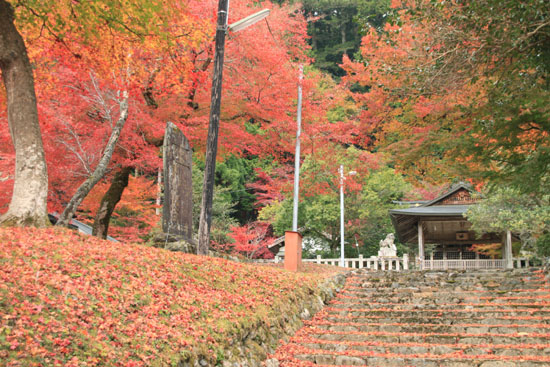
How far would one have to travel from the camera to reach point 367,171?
28.4 metres

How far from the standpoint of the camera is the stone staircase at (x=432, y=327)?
22.5ft

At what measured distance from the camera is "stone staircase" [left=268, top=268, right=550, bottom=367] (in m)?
6.84

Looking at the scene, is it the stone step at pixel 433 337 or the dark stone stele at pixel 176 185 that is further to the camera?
the dark stone stele at pixel 176 185

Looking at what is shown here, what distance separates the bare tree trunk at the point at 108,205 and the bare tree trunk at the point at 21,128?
4464 mm

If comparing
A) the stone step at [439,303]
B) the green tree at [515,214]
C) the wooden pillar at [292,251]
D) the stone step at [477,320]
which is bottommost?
the stone step at [477,320]

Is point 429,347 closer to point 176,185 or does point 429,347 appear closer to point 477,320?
point 477,320

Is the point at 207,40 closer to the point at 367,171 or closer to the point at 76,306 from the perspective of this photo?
the point at 76,306

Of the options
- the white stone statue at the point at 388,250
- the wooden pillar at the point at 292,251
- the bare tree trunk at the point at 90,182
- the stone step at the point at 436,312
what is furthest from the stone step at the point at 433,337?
the white stone statue at the point at 388,250

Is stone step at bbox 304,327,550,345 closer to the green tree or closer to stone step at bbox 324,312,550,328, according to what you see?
stone step at bbox 324,312,550,328

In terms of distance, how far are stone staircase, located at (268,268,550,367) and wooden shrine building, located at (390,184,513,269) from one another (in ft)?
34.2

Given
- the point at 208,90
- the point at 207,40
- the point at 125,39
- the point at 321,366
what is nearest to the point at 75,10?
the point at 125,39

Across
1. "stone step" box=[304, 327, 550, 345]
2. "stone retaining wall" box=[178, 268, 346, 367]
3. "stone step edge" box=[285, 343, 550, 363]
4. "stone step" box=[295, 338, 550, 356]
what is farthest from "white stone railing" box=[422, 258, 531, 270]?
"stone step edge" box=[285, 343, 550, 363]

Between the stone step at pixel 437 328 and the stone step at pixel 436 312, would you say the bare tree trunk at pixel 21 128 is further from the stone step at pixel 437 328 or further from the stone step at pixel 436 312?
the stone step at pixel 436 312

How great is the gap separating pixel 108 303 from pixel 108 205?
320 inches
